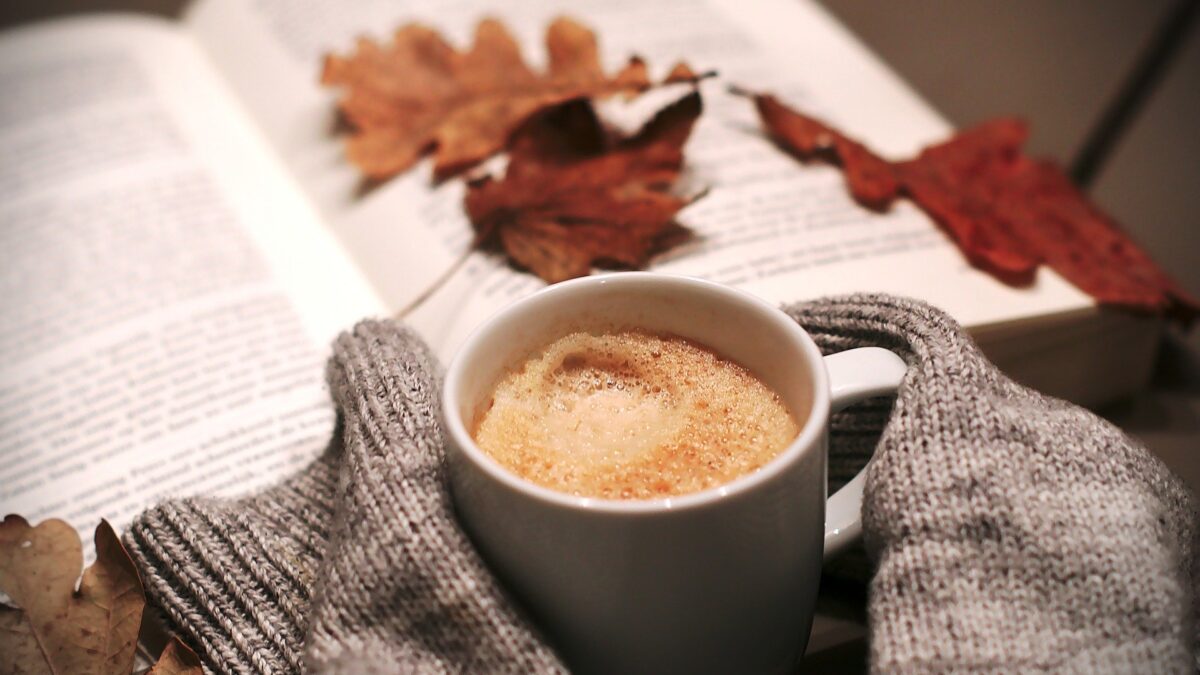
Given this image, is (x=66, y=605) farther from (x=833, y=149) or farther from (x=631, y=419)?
(x=833, y=149)

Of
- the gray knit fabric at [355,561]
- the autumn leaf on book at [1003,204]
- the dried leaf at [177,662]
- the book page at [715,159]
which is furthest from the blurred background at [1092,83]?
the dried leaf at [177,662]

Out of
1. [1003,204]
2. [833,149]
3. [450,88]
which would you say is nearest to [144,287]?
[450,88]

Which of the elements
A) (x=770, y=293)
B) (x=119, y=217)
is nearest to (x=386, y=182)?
(x=119, y=217)

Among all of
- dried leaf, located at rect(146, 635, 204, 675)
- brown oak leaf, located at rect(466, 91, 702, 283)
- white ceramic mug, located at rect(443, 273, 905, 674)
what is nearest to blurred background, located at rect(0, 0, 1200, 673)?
brown oak leaf, located at rect(466, 91, 702, 283)

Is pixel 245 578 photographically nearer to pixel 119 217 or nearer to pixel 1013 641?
pixel 1013 641

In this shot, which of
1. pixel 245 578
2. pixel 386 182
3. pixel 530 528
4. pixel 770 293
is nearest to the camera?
pixel 530 528

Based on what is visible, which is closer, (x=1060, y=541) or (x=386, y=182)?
(x=1060, y=541)

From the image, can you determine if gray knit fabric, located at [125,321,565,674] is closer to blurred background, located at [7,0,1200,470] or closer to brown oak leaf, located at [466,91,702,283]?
brown oak leaf, located at [466,91,702,283]
